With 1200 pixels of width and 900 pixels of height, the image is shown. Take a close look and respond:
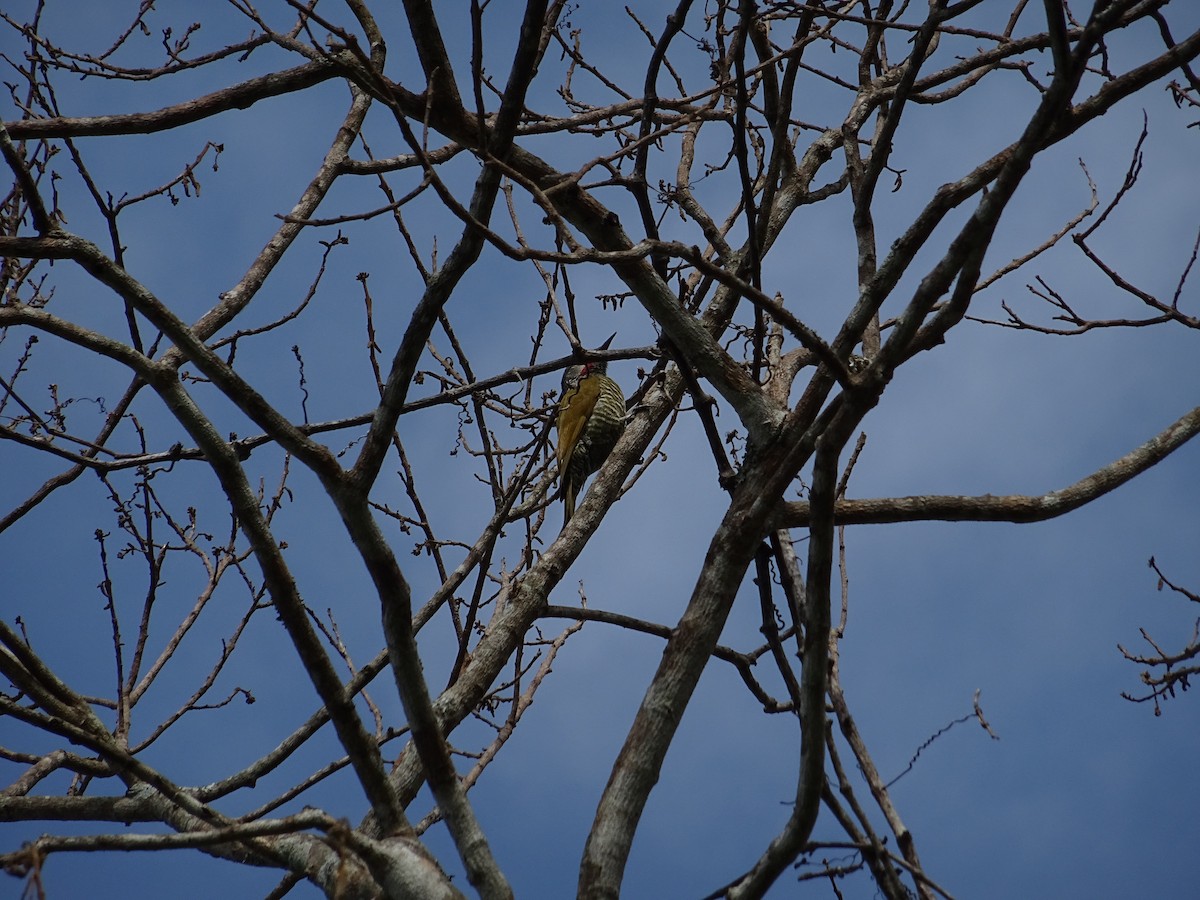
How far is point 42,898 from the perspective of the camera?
147cm

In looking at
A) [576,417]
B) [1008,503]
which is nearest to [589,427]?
[576,417]

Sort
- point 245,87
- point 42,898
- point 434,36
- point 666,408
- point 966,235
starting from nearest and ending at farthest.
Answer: point 42,898 → point 966,235 → point 434,36 → point 245,87 → point 666,408

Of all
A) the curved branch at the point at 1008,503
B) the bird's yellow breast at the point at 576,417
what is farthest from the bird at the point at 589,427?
the curved branch at the point at 1008,503

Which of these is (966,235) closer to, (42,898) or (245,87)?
(42,898)

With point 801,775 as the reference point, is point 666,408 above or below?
above

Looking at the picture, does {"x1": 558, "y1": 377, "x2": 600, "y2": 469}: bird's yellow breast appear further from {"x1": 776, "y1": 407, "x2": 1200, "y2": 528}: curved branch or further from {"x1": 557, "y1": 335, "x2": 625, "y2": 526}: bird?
{"x1": 776, "y1": 407, "x2": 1200, "y2": 528}: curved branch

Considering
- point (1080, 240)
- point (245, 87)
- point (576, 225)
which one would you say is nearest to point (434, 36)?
point (576, 225)

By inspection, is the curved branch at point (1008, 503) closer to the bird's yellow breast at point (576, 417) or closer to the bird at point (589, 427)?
the bird's yellow breast at point (576, 417)

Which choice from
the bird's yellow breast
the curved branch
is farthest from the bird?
the curved branch

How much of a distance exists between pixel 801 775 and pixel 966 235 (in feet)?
3.67

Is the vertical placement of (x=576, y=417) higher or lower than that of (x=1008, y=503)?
higher

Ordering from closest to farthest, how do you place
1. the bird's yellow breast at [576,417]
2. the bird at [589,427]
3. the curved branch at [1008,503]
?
the curved branch at [1008,503]
the bird's yellow breast at [576,417]
the bird at [589,427]

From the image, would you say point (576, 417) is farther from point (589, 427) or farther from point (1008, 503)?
point (1008, 503)

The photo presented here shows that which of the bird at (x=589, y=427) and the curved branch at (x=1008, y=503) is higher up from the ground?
the bird at (x=589, y=427)
